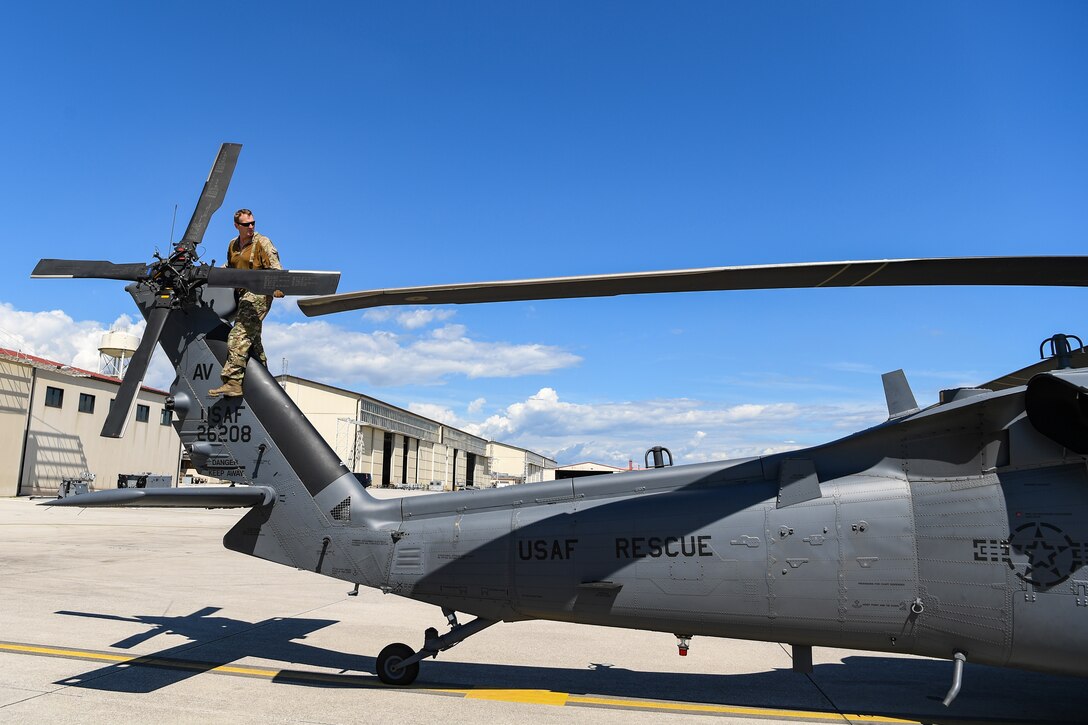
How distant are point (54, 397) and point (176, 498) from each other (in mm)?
49661

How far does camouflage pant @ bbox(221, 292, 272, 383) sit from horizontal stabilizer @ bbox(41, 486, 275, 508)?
1258 millimetres

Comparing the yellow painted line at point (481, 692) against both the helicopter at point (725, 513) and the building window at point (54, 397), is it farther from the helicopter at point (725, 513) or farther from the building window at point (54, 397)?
the building window at point (54, 397)

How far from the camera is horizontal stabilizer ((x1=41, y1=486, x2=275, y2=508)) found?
579 cm

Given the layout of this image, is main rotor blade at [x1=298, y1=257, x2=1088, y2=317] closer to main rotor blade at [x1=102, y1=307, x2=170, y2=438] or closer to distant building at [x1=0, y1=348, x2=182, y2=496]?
main rotor blade at [x1=102, y1=307, x2=170, y2=438]

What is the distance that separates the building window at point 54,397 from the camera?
46125mm

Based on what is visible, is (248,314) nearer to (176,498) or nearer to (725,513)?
(176,498)

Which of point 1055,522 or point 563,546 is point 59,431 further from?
point 1055,522

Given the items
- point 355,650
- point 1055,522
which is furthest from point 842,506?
point 355,650

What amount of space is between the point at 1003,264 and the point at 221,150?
7453 mm

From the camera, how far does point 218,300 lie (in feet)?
26.1

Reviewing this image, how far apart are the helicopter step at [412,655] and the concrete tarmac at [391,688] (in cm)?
17

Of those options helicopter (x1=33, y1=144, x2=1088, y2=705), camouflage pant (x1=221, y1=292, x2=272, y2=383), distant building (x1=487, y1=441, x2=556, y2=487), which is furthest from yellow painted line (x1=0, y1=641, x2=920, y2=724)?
distant building (x1=487, y1=441, x2=556, y2=487)

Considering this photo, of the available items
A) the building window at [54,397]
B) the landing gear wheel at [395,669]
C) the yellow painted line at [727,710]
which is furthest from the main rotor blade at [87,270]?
the building window at [54,397]

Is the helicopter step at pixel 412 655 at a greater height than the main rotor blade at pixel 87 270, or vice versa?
the main rotor blade at pixel 87 270
